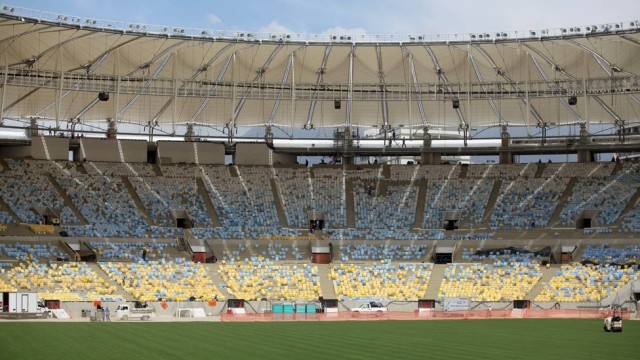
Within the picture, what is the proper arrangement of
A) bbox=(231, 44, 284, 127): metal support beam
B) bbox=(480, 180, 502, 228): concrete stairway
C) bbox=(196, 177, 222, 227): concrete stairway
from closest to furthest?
1. bbox=(480, 180, 502, 228): concrete stairway
2. bbox=(196, 177, 222, 227): concrete stairway
3. bbox=(231, 44, 284, 127): metal support beam

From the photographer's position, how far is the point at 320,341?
112 ft

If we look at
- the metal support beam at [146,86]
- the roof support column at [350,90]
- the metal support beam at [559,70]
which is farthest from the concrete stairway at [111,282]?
the metal support beam at [559,70]

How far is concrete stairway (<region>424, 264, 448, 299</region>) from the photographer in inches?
2525

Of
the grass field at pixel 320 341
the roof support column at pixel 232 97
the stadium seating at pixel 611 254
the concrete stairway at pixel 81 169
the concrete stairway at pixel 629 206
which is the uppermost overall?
the roof support column at pixel 232 97

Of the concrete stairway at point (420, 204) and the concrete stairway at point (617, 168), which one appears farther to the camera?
the concrete stairway at point (617, 168)

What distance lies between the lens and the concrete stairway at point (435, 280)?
6412 centimetres

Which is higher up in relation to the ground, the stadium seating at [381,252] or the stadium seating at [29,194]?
the stadium seating at [29,194]

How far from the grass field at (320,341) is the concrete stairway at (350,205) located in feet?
106

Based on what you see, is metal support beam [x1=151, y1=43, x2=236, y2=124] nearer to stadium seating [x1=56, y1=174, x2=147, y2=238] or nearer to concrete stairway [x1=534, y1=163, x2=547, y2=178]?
stadium seating [x1=56, y1=174, x2=147, y2=238]

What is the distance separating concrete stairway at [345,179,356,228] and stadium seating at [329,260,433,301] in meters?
8.12

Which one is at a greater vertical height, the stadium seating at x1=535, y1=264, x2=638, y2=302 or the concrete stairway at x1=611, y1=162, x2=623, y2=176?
the concrete stairway at x1=611, y1=162, x2=623, y2=176

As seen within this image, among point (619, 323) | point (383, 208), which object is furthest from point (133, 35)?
point (619, 323)

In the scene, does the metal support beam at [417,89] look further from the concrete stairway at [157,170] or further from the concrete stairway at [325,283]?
the concrete stairway at [157,170]

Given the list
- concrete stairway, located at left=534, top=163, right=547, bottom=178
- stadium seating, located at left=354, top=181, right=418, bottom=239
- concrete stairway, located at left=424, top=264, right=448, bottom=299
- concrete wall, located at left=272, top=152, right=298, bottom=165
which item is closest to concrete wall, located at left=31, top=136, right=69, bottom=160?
concrete wall, located at left=272, top=152, right=298, bottom=165
